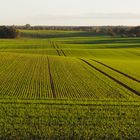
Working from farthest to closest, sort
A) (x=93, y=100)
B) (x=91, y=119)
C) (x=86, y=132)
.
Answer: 1. (x=93, y=100)
2. (x=91, y=119)
3. (x=86, y=132)

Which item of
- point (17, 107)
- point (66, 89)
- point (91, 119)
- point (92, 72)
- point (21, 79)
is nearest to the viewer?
point (91, 119)

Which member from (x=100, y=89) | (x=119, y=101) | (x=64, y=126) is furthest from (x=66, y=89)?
(x=64, y=126)

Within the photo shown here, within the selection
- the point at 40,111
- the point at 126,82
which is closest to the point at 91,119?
the point at 40,111

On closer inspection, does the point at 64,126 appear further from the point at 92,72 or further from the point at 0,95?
the point at 92,72

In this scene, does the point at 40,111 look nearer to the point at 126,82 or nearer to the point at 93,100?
the point at 93,100

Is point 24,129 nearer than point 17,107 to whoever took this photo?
Yes

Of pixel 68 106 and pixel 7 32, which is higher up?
pixel 7 32

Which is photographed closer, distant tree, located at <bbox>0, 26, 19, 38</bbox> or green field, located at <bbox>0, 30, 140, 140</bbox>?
green field, located at <bbox>0, 30, 140, 140</bbox>

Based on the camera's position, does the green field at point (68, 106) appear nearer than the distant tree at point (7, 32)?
Yes

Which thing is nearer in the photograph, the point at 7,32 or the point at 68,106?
the point at 68,106
